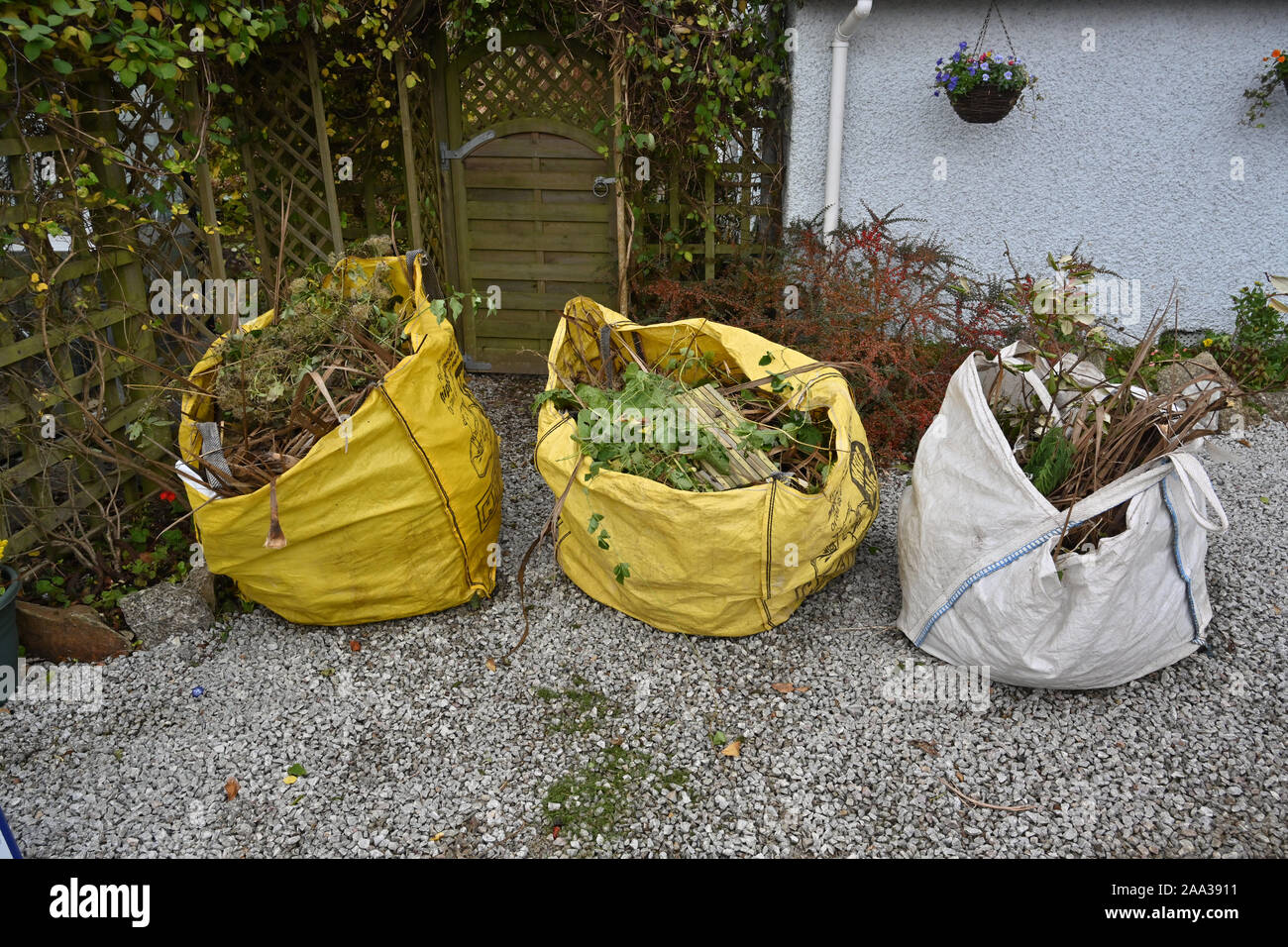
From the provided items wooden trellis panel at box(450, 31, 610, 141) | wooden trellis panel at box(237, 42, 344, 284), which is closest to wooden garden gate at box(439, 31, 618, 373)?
wooden trellis panel at box(450, 31, 610, 141)

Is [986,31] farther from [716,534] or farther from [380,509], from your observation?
[380,509]

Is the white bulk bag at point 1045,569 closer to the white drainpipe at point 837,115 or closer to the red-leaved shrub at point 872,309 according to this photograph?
the red-leaved shrub at point 872,309

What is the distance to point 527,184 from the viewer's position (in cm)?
521

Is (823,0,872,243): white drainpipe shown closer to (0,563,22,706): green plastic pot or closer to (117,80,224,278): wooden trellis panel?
(117,80,224,278): wooden trellis panel

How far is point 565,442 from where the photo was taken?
2.82 m

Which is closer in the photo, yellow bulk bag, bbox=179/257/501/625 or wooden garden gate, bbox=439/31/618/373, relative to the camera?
yellow bulk bag, bbox=179/257/501/625

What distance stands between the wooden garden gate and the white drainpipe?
1290 mm

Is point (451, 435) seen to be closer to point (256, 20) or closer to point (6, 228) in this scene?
point (6, 228)

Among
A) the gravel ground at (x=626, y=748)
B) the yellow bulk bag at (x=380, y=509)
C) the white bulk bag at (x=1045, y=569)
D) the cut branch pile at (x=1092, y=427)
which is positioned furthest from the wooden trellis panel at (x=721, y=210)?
the gravel ground at (x=626, y=748)

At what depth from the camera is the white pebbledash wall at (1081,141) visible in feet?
15.5

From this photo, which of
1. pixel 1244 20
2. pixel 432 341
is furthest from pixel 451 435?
pixel 1244 20

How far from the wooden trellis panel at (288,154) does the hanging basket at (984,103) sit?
11.2 feet

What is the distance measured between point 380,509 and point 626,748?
1.09 meters

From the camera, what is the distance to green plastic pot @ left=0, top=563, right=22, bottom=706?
2.63 m
